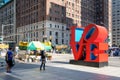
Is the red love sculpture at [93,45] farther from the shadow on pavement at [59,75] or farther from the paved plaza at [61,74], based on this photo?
the shadow on pavement at [59,75]

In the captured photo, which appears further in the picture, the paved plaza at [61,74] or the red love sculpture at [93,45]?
the red love sculpture at [93,45]

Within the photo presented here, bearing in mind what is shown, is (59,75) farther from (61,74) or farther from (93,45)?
(93,45)

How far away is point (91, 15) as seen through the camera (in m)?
129

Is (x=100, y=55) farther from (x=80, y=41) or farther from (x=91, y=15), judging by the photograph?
(x=91, y=15)

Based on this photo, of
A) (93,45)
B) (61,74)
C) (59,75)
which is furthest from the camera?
(93,45)

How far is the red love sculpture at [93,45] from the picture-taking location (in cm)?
2199

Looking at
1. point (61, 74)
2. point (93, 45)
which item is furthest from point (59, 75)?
point (93, 45)

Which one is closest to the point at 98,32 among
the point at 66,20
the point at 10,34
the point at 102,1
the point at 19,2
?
the point at 66,20

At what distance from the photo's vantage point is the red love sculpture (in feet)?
72.1

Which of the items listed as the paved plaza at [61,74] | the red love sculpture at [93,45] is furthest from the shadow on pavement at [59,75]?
the red love sculpture at [93,45]

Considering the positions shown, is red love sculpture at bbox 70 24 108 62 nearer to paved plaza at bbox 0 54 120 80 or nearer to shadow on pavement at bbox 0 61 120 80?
paved plaza at bbox 0 54 120 80

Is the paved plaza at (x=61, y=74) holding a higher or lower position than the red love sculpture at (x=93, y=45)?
lower

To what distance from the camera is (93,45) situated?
74.4ft

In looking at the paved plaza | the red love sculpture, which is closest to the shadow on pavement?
the paved plaza
